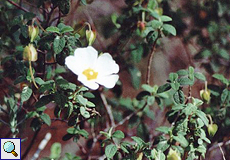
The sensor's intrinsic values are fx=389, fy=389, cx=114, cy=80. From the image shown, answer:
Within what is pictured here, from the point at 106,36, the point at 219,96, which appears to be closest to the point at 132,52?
the point at 106,36

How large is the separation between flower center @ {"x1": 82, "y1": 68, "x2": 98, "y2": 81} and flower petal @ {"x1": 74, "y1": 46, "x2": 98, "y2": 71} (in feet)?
0.04

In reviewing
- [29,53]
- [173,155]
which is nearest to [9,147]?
[29,53]

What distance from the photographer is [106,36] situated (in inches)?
69.3

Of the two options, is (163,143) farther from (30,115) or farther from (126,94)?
(126,94)

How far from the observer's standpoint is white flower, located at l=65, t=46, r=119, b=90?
1.08 meters

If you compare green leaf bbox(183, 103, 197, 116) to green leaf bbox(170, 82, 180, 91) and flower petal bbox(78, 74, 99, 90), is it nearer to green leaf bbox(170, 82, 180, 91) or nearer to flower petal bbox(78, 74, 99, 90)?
green leaf bbox(170, 82, 180, 91)

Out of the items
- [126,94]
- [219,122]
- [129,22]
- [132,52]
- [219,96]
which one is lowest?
[126,94]

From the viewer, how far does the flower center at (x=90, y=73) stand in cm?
112

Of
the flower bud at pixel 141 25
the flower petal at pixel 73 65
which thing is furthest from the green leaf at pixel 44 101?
the flower bud at pixel 141 25

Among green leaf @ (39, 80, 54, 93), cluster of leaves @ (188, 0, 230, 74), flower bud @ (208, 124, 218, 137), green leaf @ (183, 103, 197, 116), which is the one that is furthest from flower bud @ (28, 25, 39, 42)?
cluster of leaves @ (188, 0, 230, 74)

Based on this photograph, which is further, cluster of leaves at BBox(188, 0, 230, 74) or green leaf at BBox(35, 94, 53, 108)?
cluster of leaves at BBox(188, 0, 230, 74)

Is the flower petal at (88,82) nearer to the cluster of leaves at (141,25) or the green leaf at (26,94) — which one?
the green leaf at (26,94)

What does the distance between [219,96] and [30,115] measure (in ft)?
2.34

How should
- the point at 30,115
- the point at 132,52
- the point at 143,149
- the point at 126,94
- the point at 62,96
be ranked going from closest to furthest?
the point at 62,96
the point at 143,149
the point at 30,115
the point at 132,52
the point at 126,94
